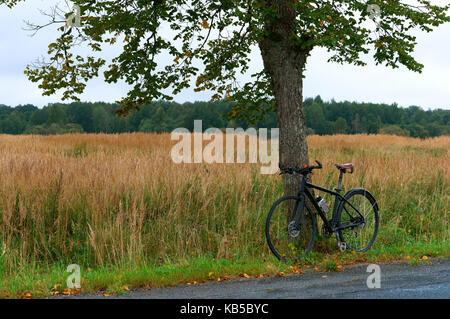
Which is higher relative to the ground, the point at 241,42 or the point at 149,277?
the point at 241,42

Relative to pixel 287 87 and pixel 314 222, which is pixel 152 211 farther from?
pixel 287 87

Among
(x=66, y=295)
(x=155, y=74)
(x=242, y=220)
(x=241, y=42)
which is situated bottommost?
(x=66, y=295)

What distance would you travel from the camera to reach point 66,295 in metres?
5.93

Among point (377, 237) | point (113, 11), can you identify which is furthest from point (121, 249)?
point (377, 237)

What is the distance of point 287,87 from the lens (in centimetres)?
821

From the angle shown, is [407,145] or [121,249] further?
[407,145]

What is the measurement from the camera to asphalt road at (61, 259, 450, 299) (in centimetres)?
577

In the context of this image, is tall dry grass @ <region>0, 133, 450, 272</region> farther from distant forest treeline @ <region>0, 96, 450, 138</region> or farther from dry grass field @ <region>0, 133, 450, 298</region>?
distant forest treeline @ <region>0, 96, 450, 138</region>

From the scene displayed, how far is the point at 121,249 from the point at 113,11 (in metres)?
4.66

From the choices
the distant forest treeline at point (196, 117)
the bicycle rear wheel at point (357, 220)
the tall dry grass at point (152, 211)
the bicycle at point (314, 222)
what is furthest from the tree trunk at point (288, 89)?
the distant forest treeline at point (196, 117)

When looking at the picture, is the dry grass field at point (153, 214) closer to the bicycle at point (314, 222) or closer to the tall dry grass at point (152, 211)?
the tall dry grass at point (152, 211)

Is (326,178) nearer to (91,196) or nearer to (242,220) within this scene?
(242,220)
